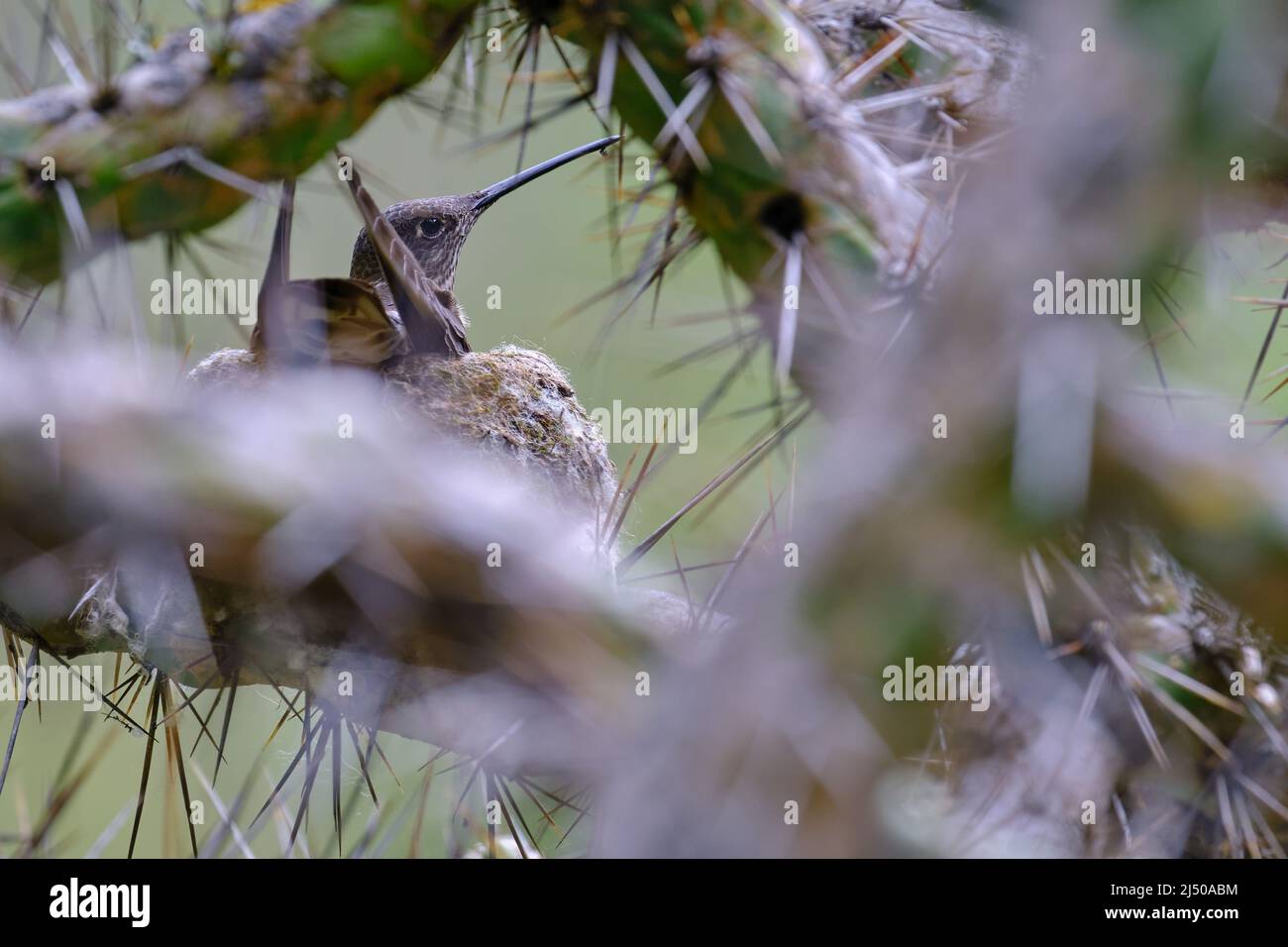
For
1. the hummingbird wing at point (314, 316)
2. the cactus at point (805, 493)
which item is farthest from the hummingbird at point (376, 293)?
the cactus at point (805, 493)

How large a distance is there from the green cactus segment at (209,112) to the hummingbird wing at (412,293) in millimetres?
127

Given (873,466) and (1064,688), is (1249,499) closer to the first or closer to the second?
(873,466)

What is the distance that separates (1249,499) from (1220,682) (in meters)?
0.80

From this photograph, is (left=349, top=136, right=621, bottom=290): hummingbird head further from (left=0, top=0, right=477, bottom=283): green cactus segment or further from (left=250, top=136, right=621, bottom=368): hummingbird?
(left=0, top=0, right=477, bottom=283): green cactus segment

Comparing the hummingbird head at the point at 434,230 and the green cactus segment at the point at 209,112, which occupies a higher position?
the hummingbird head at the point at 434,230

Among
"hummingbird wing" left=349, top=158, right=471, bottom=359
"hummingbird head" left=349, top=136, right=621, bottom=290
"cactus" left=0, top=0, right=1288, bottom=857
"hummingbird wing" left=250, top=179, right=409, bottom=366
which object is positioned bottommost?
"cactus" left=0, top=0, right=1288, bottom=857

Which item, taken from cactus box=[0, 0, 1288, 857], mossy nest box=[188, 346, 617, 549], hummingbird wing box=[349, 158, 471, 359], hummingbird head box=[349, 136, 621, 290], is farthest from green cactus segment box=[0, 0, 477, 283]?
hummingbird head box=[349, 136, 621, 290]

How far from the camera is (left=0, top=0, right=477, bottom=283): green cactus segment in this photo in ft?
3.11

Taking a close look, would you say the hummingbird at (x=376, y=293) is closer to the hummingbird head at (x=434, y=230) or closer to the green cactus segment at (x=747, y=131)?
the hummingbird head at (x=434, y=230)

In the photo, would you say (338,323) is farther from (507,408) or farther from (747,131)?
(747,131)

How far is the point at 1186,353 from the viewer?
144cm

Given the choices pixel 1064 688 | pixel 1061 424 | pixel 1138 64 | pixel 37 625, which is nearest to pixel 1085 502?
pixel 1061 424

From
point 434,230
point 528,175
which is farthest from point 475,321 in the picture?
point 528,175

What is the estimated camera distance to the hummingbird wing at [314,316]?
3.57 ft
